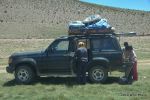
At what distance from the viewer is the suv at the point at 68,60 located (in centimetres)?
1694

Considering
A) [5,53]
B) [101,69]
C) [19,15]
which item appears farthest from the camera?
[19,15]

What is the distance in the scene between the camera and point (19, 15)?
289 feet

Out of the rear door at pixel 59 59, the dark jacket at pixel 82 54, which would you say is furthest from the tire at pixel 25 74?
the dark jacket at pixel 82 54

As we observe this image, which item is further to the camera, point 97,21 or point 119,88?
point 97,21

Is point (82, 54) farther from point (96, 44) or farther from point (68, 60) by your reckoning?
point (96, 44)

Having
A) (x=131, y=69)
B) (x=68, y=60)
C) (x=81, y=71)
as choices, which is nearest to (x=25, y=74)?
(x=68, y=60)

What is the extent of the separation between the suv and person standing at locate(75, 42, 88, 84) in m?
0.25

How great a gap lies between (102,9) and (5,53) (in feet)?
238

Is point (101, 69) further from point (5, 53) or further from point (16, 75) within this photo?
point (5, 53)

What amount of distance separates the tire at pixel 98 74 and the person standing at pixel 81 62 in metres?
0.38

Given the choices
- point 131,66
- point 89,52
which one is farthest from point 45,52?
point 131,66

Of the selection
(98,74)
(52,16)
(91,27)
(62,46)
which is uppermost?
(52,16)

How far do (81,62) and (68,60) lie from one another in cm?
56

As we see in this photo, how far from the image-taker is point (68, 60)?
17031mm
